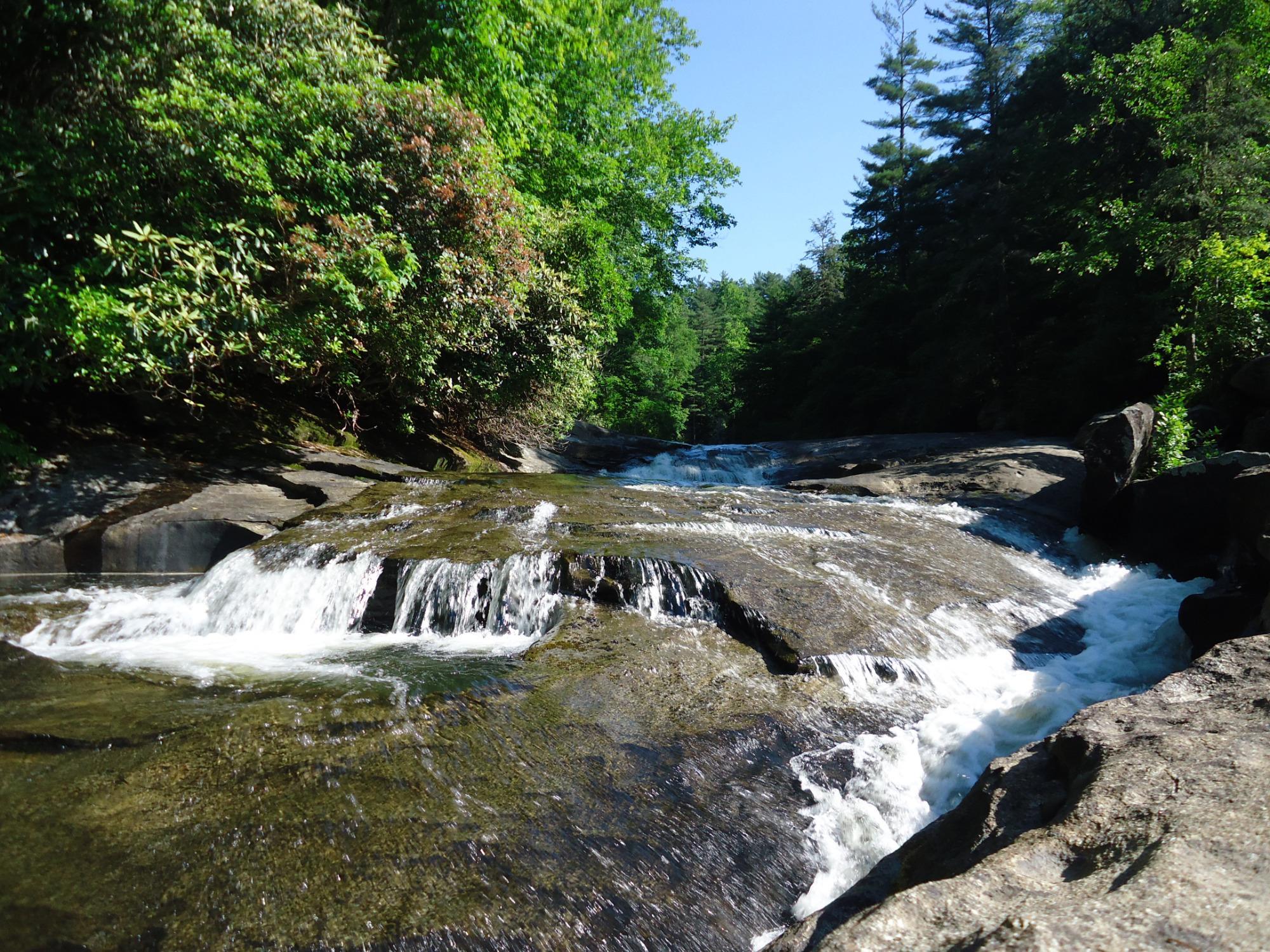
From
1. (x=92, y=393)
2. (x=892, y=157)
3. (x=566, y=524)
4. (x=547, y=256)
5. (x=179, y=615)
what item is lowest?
(x=179, y=615)

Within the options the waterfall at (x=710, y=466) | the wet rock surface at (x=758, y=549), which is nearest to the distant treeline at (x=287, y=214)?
the wet rock surface at (x=758, y=549)

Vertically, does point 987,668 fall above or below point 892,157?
below

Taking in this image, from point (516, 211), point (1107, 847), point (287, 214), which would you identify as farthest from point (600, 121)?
point (1107, 847)

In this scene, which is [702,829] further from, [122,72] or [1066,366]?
[1066,366]

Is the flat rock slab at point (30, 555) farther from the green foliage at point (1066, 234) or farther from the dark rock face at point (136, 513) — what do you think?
the green foliage at point (1066, 234)

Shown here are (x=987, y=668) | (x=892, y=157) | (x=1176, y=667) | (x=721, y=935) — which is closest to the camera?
(x=721, y=935)

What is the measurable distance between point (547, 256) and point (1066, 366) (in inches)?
542

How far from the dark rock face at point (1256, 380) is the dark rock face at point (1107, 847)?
10.7 m

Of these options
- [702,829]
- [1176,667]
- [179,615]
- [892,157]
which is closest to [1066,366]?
[1176,667]

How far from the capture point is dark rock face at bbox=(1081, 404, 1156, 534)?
9.64 metres

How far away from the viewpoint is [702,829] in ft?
11.3

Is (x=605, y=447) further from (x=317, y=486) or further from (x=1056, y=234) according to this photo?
(x=1056, y=234)

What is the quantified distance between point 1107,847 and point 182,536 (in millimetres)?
9002

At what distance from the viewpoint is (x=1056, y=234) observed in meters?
21.2
